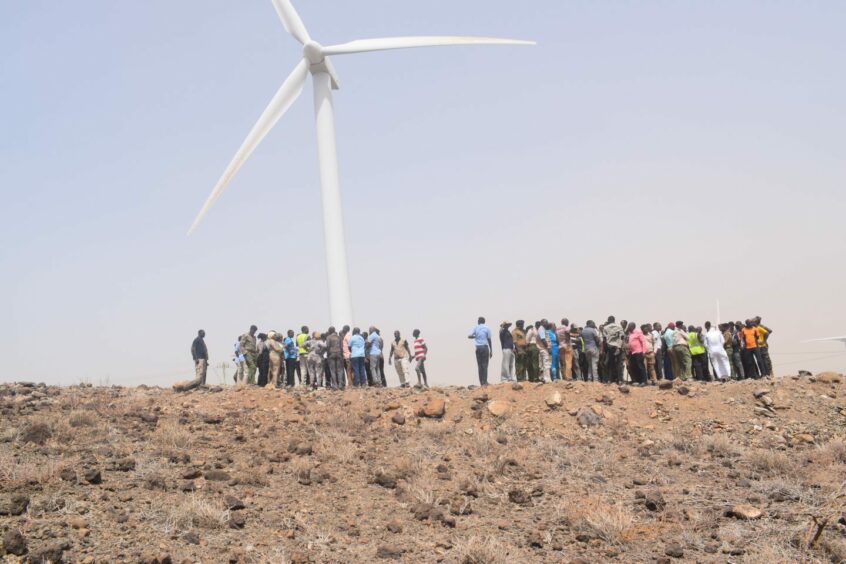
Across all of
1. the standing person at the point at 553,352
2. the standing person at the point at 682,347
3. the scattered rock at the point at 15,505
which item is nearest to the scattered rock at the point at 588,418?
the standing person at the point at 553,352

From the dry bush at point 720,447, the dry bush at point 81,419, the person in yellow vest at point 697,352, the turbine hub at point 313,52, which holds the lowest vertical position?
the dry bush at point 720,447

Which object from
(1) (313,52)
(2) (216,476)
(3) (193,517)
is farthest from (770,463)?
(1) (313,52)

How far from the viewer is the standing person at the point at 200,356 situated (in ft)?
65.2

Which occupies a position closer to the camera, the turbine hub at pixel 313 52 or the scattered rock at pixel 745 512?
the scattered rock at pixel 745 512

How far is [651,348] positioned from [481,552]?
12556mm

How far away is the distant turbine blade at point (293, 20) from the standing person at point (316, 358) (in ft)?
41.2

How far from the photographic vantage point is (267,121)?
2605 centimetres

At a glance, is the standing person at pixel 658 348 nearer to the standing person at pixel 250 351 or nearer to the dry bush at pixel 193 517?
the standing person at pixel 250 351

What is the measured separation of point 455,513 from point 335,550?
2349 millimetres

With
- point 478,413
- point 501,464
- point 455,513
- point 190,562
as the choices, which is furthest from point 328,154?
point 190,562

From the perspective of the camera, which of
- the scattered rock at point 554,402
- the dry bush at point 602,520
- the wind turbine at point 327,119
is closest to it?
the dry bush at point 602,520

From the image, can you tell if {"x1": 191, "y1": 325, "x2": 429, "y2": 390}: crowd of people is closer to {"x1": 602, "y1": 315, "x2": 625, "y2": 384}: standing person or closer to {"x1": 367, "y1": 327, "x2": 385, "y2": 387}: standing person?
{"x1": 367, "y1": 327, "x2": 385, "y2": 387}: standing person

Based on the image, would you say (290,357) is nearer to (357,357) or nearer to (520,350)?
(357,357)

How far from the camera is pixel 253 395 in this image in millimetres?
17500
